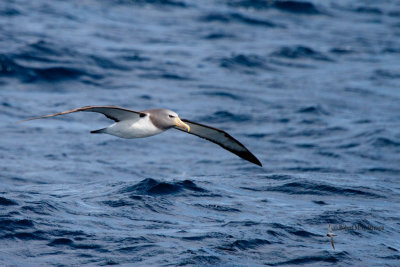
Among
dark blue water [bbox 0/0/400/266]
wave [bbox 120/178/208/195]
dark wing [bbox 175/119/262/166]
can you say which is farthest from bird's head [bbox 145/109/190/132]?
wave [bbox 120/178/208/195]

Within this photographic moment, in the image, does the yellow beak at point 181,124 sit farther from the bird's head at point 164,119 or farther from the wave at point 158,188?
the wave at point 158,188

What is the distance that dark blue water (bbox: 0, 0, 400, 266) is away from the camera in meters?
10.7

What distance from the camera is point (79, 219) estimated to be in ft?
37.4

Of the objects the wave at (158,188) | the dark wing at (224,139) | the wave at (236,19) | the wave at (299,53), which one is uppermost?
the wave at (236,19)

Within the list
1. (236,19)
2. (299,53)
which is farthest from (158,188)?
(236,19)

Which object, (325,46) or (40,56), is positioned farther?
(325,46)

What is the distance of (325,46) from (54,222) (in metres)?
24.8

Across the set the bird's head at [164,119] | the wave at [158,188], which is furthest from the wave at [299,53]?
the bird's head at [164,119]

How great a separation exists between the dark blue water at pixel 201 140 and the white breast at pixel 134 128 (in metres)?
1.43

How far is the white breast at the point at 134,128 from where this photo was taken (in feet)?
37.5

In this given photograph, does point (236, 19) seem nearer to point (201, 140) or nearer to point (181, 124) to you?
point (201, 140)

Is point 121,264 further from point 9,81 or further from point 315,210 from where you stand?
point 9,81

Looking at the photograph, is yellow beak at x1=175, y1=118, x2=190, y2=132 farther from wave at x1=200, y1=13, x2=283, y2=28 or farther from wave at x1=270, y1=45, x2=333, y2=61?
wave at x1=200, y1=13, x2=283, y2=28

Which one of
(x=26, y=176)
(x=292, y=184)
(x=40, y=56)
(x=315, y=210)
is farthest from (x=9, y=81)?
(x=315, y=210)
